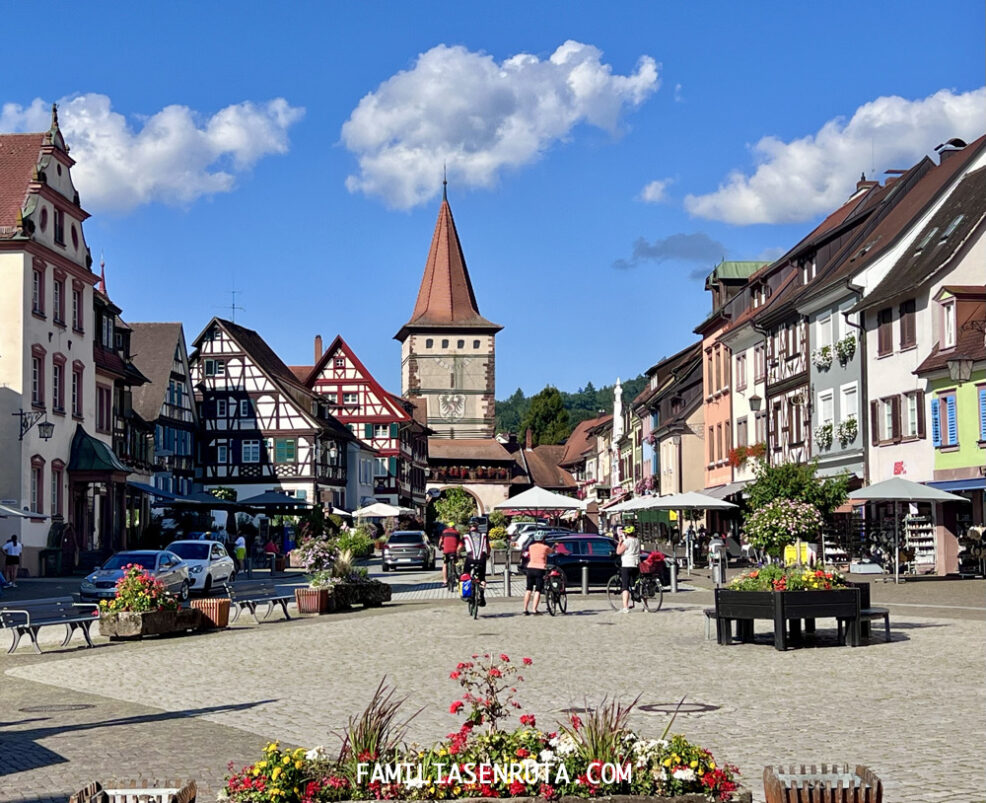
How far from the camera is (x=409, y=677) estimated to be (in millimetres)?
17156

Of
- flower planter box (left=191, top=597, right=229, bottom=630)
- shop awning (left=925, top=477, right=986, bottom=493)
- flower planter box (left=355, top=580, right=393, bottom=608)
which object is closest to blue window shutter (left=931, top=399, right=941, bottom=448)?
shop awning (left=925, top=477, right=986, bottom=493)

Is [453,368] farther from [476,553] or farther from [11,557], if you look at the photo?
[476,553]

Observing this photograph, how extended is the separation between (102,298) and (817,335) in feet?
91.1

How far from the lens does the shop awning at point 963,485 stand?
123 feet

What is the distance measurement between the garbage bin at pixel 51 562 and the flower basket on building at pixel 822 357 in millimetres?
26072

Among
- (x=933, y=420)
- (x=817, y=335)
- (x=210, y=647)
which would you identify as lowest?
(x=210, y=647)

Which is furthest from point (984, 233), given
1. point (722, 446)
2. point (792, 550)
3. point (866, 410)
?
point (722, 446)

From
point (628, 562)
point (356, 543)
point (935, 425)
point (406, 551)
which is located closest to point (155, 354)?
point (356, 543)

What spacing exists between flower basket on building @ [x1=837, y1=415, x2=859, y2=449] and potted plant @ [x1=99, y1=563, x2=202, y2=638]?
27.0 meters

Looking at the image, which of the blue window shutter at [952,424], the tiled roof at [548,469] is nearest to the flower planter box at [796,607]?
the blue window shutter at [952,424]

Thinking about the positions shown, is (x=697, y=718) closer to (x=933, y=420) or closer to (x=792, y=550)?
(x=792, y=550)

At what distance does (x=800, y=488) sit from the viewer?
40219 millimetres

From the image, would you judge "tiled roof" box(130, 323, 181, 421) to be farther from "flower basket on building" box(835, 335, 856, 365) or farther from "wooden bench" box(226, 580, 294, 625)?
"wooden bench" box(226, 580, 294, 625)

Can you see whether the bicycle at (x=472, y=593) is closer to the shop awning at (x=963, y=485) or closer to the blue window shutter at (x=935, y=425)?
the shop awning at (x=963, y=485)
